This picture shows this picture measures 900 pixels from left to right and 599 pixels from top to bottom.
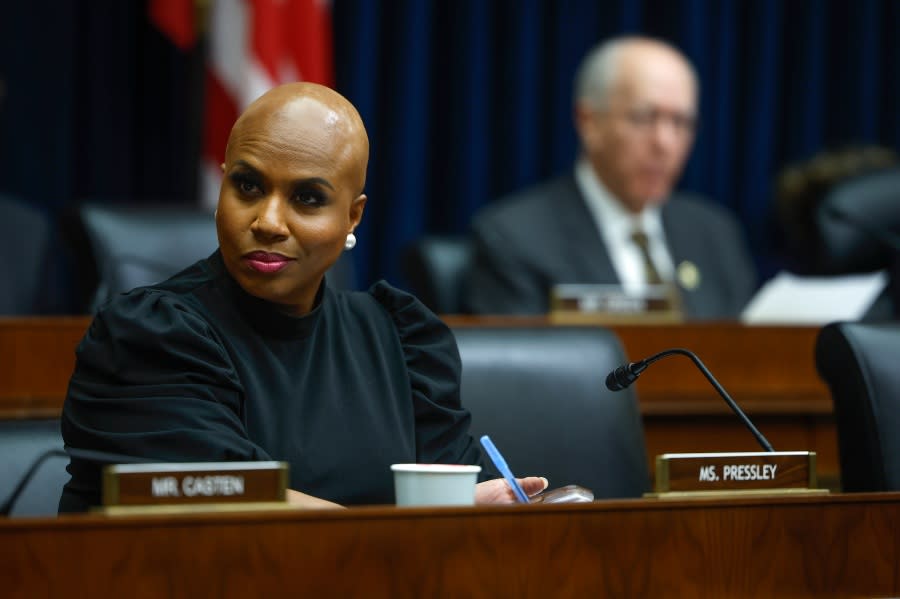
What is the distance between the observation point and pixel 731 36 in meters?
5.06

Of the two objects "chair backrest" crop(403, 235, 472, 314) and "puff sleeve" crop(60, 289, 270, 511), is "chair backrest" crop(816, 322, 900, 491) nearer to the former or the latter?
"puff sleeve" crop(60, 289, 270, 511)

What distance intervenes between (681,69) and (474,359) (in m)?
2.13

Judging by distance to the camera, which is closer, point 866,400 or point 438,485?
point 438,485

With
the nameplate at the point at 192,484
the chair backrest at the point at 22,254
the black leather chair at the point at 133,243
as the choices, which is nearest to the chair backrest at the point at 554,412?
the nameplate at the point at 192,484

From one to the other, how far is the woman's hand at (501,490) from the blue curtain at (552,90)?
3140 millimetres

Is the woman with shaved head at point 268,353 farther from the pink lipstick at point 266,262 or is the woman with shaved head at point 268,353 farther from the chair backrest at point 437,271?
the chair backrest at point 437,271

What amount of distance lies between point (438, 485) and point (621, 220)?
2531 mm

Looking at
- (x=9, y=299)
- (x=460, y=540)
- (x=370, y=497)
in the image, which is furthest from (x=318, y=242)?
(x=9, y=299)

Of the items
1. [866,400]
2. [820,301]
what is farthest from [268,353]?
[820,301]

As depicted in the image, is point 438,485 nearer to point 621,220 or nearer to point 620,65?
point 621,220

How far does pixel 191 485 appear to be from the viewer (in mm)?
1160

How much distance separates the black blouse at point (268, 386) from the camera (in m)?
1.43

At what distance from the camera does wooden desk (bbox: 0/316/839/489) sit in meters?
2.68

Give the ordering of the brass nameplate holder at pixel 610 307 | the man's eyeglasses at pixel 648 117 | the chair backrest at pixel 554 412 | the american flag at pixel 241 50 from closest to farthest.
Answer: the chair backrest at pixel 554 412 < the brass nameplate holder at pixel 610 307 < the man's eyeglasses at pixel 648 117 < the american flag at pixel 241 50
